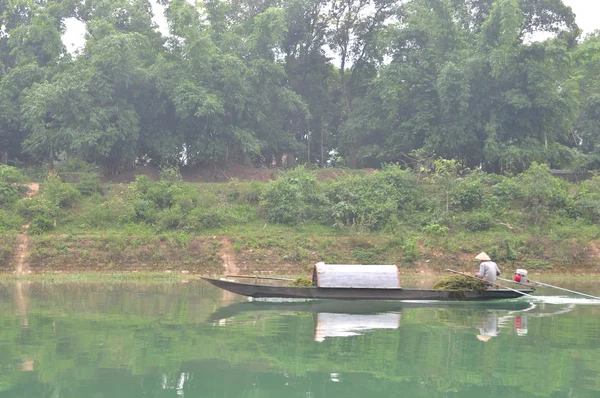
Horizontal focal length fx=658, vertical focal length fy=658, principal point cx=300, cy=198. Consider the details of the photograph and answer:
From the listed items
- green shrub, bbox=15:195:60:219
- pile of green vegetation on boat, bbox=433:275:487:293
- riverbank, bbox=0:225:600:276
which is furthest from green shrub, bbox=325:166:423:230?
green shrub, bbox=15:195:60:219

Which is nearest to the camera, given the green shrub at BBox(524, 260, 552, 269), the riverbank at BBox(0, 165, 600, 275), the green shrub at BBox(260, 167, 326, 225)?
the riverbank at BBox(0, 165, 600, 275)

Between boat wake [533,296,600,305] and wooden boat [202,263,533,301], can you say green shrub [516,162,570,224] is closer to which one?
boat wake [533,296,600,305]

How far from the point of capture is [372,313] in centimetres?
1750

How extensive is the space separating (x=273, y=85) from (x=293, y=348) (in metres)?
29.6

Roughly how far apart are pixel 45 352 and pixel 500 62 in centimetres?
2996

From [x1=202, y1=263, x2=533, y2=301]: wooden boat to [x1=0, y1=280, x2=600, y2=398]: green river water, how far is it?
0.31 metres

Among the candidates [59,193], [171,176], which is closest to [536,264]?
[171,176]

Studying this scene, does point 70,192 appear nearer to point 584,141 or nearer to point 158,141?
point 158,141

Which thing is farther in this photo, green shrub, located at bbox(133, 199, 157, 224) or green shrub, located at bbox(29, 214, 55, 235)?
green shrub, located at bbox(133, 199, 157, 224)

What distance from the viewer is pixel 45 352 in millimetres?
11570

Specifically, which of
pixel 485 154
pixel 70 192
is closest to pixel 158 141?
pixel 70 192

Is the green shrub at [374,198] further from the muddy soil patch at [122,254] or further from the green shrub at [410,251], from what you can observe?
the muddy soil patch at [122,254]

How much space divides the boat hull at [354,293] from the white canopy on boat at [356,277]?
0.14 metres

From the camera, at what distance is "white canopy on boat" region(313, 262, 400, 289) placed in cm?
1880
